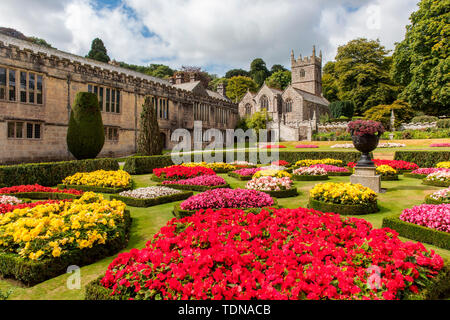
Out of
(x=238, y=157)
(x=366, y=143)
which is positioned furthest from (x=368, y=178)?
(x=238, y=157)

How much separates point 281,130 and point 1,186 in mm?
45958

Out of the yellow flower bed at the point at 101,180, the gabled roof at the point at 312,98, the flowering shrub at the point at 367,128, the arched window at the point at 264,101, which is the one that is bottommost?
the yellow flower bed at the point at 101,180

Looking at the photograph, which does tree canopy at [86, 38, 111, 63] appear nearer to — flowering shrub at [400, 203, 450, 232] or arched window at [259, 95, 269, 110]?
arched window at [259, 95, 269, 110]

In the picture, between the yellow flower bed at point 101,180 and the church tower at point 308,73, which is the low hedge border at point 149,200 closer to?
the yellow flower bed at point 101,180

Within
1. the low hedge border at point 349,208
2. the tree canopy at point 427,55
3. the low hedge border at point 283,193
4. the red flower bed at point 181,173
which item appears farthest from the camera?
the tree canopy at point 427,55

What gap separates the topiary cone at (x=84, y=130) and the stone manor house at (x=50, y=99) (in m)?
3.51

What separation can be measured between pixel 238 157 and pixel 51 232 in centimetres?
2187

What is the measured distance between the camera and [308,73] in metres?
75.2

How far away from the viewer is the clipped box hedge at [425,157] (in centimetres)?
1788

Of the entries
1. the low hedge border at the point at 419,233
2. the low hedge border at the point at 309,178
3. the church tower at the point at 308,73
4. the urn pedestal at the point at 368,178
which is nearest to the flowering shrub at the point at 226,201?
the low hedge border at the point at 419,233

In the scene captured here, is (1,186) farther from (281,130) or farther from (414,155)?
(281,130)

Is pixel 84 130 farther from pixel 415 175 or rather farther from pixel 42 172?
pixel 415 175
